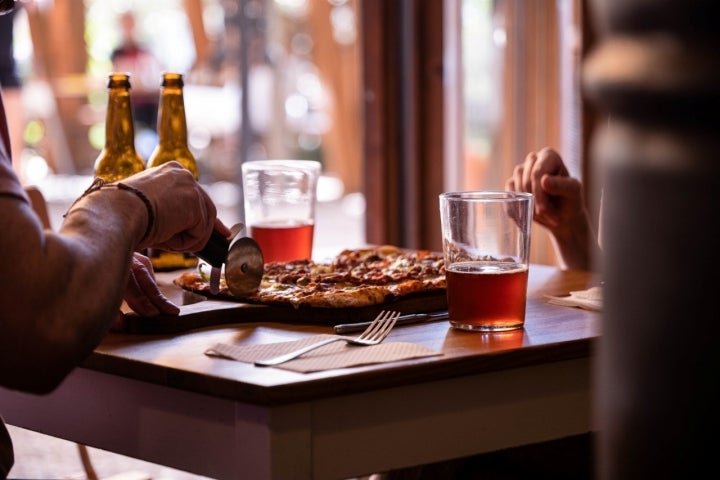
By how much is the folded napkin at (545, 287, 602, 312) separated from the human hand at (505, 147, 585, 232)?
259 mm

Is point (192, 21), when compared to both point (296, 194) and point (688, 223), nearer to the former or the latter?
point (296, 194)

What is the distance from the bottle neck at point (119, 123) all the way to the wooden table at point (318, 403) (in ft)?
1.73

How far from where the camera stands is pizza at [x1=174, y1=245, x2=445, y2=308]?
128 cm

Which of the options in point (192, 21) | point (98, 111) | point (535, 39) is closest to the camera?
point (535, 39)

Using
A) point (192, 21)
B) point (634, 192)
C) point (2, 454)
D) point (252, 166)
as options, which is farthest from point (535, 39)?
point (634, 192)

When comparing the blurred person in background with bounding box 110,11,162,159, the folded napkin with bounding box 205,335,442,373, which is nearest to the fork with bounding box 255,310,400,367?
the folded napkin with bounding box 205,335,442,373

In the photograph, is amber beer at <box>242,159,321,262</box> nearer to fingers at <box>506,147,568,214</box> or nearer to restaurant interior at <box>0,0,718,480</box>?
restaurant interior at <box>0,0,718,480</box>

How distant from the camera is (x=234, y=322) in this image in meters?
1.30

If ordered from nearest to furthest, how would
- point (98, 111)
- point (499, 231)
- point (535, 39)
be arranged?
point (499, 231) → point (535, 39) → point (98, 111)

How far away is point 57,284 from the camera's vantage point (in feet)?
3.01

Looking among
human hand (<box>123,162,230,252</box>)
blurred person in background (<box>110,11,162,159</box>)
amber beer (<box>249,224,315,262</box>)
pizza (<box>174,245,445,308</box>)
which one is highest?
blurred person in background (<box>110,11,162,159</box>)

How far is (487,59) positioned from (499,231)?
3.36 meters

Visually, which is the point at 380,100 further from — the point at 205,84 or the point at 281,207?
the point at 205,84

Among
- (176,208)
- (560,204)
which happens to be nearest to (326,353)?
(176,208)
